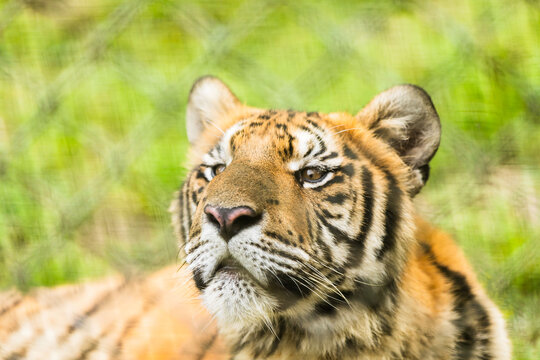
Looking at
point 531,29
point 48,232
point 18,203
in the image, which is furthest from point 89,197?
point 531,29

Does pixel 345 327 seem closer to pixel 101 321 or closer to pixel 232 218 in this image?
pixel 232 218

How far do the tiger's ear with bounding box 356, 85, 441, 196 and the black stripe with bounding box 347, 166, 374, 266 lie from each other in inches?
4.5

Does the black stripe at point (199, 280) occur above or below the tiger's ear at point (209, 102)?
below

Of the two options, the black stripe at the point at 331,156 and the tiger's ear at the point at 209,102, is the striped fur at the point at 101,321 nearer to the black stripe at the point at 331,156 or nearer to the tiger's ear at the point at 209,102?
the tiger's ear at the point at 209,102

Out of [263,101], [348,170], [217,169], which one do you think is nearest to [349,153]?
[348,170]

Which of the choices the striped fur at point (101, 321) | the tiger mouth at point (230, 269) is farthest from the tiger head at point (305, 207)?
the striped fur at point (101, 321)

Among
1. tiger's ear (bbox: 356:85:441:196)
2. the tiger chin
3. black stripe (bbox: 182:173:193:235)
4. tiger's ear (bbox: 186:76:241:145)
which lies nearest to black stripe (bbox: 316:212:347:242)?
the tiger chin

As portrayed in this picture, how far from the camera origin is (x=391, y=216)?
1.41 meters

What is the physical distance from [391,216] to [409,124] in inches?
8.6

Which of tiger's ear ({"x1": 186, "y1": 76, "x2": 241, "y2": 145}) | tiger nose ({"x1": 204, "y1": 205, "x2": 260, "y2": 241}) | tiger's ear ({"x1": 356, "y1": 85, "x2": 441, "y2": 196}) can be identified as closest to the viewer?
tiger nose ({"x1": 204, "y1": 205, "x2": 260, "y2": 241})

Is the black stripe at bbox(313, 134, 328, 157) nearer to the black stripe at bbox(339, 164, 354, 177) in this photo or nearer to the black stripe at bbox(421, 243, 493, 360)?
the black stripe at bbox(339, 164, 354, 177)

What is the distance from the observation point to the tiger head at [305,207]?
4.01 ft

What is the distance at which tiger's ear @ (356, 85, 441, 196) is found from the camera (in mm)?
1388

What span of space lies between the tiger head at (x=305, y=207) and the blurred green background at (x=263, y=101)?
0.37 ft
